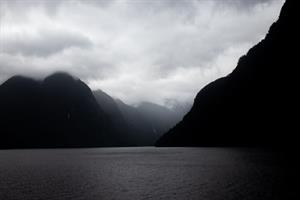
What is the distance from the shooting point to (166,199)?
1982 inches

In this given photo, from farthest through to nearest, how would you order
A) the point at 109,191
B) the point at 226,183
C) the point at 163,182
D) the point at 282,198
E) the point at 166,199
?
the point at 163,182 → the point at 226,183 → the point at 109,191 → the point at 166,199 → the point at 282,198

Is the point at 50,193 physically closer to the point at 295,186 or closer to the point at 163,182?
the point at 163,182

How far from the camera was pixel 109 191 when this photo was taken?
5872cm

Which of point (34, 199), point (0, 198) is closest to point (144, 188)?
point (34, 199)

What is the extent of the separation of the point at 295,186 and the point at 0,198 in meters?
49.1

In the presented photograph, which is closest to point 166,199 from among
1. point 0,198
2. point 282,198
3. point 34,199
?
point 282,198

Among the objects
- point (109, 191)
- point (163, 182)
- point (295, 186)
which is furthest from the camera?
point (163, 182)

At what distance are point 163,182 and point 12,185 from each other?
31.6 m

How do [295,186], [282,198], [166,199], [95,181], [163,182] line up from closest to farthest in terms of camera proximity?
[282,198], [166,199], [295,186], [163,182], [95,181]

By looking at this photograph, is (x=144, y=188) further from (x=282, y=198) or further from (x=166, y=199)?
(x=282, y=198)

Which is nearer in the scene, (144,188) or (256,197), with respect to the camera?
(256,197)

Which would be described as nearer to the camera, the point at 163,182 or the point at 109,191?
the point at 109,191

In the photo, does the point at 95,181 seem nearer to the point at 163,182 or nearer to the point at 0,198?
the point at 163,182

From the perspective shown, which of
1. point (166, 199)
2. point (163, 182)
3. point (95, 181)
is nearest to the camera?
point (166, 199)
